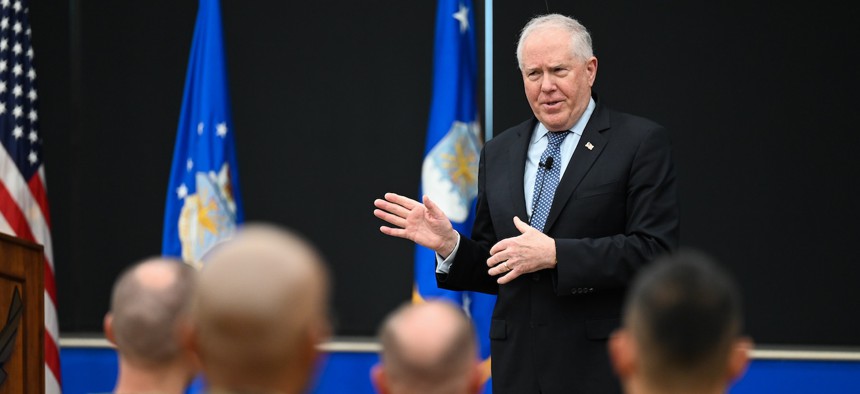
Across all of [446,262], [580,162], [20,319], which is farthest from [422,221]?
[20,319]

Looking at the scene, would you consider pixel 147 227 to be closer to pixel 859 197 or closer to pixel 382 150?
pixel 382 150

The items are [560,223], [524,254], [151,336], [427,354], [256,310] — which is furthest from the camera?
[560,223]

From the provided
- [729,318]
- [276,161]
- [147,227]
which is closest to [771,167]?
[276,161]

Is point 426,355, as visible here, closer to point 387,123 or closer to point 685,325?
point 685,325

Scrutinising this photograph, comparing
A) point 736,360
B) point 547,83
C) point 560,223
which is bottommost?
point 736,360

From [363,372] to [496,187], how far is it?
206 centimetres

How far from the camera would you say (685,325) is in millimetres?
1230

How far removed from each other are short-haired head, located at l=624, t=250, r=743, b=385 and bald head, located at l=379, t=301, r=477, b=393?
251mm

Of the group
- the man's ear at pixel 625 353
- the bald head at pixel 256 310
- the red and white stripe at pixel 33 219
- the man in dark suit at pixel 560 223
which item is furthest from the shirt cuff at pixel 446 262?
the red and white stripe at pixel 33 219

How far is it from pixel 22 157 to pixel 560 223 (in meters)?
2.59

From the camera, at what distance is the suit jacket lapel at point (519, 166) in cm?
298

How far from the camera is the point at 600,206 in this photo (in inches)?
114

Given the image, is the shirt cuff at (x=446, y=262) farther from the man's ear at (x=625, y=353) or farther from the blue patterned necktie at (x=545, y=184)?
the man's ear at (x=625, y=353)

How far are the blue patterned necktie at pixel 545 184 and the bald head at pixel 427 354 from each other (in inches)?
61.9
